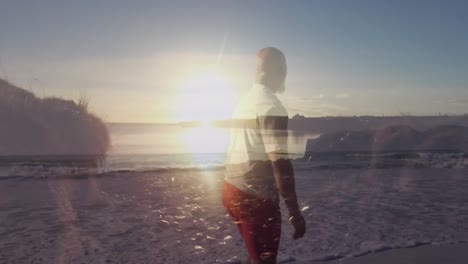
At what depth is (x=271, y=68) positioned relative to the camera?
3.03 meters

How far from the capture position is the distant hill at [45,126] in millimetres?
13359

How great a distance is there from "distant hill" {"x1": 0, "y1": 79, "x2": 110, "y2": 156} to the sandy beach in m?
4.12

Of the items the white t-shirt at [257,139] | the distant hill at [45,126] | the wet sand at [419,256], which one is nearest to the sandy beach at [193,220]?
the wet sand at [419,256]

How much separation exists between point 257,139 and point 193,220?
3856 mm

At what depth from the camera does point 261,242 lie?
3.00 meters

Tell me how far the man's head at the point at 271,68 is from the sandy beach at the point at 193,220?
2.22 metres

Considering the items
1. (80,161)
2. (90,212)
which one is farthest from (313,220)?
(80,161)

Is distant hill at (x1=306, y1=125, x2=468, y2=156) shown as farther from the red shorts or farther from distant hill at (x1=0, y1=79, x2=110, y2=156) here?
Result: the red shorts

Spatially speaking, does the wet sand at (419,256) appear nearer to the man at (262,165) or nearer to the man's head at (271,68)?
the man at (262,165)

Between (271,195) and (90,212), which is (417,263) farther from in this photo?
(90,212)

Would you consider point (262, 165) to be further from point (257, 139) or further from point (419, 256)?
point (419, 256)

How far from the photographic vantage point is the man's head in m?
3.03

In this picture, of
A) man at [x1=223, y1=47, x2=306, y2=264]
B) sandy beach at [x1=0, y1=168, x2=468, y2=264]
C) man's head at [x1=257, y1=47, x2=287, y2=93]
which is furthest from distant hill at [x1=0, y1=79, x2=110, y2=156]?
man's head at [x1=257, y1=47, x2=287, y2=93]

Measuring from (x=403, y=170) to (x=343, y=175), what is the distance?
2188 mm
